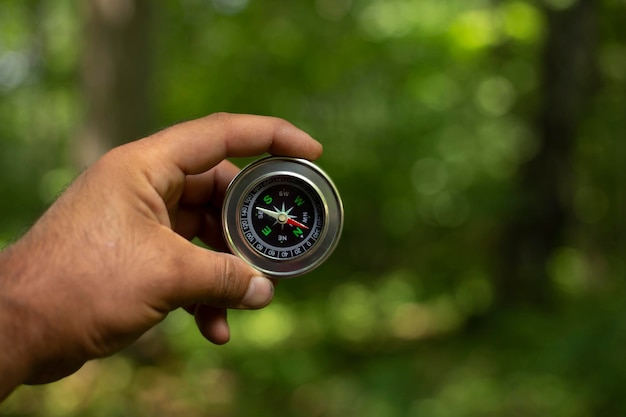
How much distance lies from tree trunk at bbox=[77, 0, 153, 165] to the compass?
442 cm

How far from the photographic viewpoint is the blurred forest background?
5.86 metres

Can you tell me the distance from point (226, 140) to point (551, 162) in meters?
6.44

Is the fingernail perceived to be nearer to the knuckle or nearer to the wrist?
the knuckle

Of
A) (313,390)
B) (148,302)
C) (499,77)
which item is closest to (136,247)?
(148,302)

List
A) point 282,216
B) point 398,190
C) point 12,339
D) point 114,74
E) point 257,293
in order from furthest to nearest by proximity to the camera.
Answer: point 398,190, point 114,74, point 282,216, point 257,293, point 12,339

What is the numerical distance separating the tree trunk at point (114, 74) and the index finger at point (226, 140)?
4.50 metres

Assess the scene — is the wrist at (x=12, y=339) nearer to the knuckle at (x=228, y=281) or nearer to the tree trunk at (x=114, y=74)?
the knuckle at (x=228, y=281)

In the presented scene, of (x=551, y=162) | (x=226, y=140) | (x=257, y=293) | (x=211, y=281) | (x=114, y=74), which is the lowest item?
(x=551, y=162)

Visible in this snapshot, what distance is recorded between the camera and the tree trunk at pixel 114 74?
20.6 feet

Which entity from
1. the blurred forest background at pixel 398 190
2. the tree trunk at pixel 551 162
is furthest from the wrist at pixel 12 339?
the tree trunk at pixel 551 162

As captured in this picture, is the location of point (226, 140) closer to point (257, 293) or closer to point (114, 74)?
point (257, 293)

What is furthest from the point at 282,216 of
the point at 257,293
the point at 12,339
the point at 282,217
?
the point at 12,339

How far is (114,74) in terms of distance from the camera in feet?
20.8

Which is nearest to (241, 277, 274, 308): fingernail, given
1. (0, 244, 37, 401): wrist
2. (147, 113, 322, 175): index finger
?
(147, 113, 322, 175): index finger
